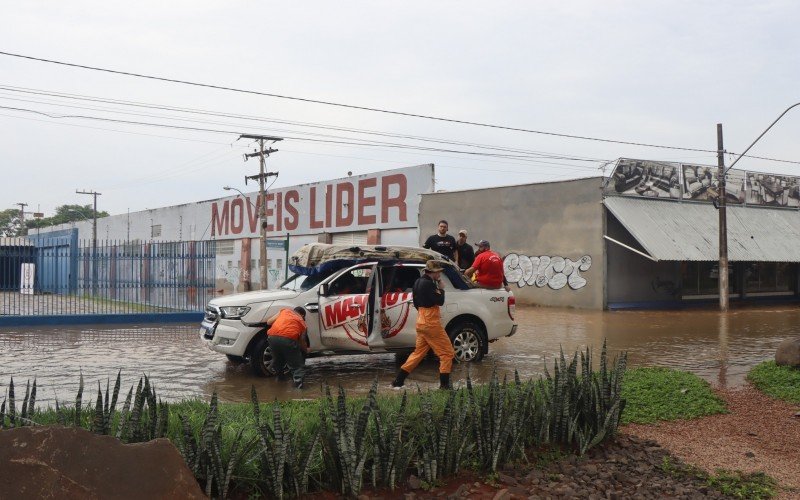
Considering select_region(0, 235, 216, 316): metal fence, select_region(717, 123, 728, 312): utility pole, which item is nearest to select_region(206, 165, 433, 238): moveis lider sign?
select_region(717, 123, 728, 312): utility pole

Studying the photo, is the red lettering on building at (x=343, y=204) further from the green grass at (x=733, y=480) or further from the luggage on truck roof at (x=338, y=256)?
the green grass at (x=733, y=480)

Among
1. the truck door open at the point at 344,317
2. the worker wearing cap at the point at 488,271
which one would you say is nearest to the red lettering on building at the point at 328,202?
the worker wearing cap at the point at 488,271

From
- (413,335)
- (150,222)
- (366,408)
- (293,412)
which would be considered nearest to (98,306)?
(413,335)

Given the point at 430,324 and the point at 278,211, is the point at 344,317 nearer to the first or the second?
the point at 430,324

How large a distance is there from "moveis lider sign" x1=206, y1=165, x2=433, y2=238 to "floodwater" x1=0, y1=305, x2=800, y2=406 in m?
14.2

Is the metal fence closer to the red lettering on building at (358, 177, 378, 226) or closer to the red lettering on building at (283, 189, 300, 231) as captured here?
the red lettering on building at (358, 177, 378, 226)

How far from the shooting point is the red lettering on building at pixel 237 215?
45656 millimetres

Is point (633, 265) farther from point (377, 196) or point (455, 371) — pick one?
point (455, 371)

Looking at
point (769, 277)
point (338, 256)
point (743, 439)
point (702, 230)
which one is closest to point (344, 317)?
point (338, 256)

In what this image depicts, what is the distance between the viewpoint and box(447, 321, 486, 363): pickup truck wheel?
36.9 feet

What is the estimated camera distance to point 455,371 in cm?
1082

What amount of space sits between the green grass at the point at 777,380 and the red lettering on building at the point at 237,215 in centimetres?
3849

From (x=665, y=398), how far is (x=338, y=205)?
1199 inches

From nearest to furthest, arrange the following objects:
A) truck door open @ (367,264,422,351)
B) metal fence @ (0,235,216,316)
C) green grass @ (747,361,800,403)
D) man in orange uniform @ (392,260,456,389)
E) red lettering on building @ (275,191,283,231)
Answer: green grass @ (747,361,800,403) < man in orange uniform @ (392,260,456,389) < truck door open @ (367,264,422,351) < metal fence @ (0,235,216,316) < red lettering on building @ (275,191,283,231)
